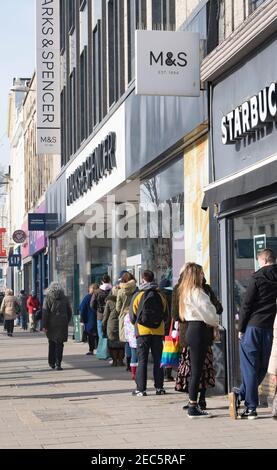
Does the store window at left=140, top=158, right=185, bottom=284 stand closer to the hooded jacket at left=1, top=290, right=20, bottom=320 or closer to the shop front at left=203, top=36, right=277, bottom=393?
the shop front at left=203, top=36, right=277, bottom=393

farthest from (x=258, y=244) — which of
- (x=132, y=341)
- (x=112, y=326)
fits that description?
(x=112, y=326)

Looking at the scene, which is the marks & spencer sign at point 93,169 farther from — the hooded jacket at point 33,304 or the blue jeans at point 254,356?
the blue jeans at point 254,356

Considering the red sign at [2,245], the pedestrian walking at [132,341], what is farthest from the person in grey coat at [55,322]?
the red sign at [2,245]

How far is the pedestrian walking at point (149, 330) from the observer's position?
11086 mm

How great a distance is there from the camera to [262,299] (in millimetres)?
8914

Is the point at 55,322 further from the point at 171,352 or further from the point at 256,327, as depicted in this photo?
the point at 256,327

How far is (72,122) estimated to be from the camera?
25109 mm

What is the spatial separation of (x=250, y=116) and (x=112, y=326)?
6147 millimetres

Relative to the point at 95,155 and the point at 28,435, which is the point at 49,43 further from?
the point at 28,435

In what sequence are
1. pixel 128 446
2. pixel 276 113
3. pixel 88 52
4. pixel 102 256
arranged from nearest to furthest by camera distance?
pixel 128 446 → pixel 276 113 → pixel 88 52 → pixel 102 256

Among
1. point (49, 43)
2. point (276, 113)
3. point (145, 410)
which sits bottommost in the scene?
point (145, 410)

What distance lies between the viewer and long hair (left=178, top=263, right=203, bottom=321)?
9.27 meters
